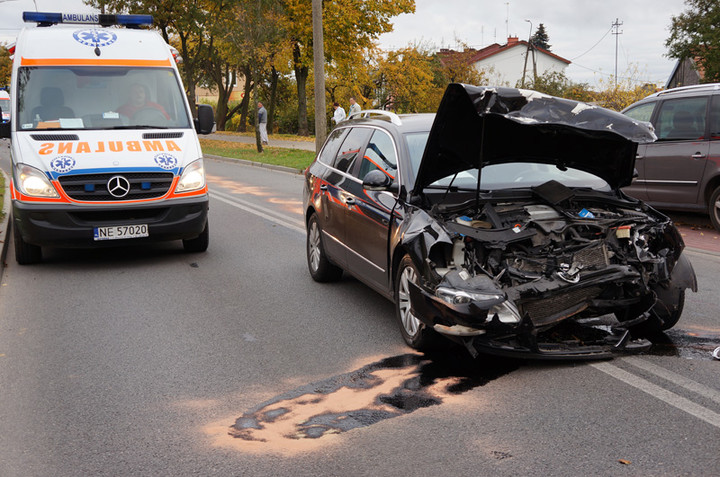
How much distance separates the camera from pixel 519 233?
504cm

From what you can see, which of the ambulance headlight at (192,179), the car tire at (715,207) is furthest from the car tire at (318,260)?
the car tire at (715,207)

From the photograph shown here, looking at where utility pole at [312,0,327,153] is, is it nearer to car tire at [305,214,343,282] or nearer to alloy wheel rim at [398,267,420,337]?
car tire at [305,214,343,282]

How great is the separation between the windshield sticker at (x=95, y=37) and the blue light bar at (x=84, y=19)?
739mm

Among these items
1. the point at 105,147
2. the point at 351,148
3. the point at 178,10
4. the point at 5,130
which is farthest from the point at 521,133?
the point at 178,10

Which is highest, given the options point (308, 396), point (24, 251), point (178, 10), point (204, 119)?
point (178, 10)

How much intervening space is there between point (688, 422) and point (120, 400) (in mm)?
3274

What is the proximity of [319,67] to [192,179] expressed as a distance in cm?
1290

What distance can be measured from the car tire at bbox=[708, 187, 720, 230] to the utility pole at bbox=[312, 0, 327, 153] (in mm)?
11939

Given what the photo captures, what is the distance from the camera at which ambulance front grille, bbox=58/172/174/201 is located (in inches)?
326

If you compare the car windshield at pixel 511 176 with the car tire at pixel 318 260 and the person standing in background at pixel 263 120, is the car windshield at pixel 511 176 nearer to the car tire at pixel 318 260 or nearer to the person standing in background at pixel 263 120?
the car tire at pixel 318 260

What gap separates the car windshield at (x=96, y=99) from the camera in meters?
9.01

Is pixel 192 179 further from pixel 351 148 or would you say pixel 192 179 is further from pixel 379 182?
pixel 379 182

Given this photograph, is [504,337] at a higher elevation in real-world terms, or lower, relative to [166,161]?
lower

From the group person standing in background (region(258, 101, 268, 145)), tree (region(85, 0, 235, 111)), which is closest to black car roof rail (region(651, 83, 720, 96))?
person standing in background (region(258, 101, 268, 145))
